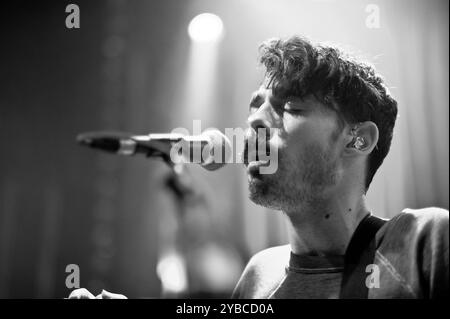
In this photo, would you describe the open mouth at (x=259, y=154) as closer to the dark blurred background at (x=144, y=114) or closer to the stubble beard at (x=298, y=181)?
the stubble beard at (x=298, y=181)

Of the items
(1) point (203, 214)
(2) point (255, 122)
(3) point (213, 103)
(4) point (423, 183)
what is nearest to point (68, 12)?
(3) point (213, 103)

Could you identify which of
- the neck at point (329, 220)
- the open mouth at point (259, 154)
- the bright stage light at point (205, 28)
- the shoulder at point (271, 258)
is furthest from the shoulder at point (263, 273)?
the bright stage light at point (205, 28)

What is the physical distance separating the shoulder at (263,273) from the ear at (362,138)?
16.7 inches

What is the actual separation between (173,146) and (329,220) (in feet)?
1.77

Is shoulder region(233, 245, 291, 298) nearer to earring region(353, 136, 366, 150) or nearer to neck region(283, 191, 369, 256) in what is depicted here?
neck region(283, 191, 369, 256)

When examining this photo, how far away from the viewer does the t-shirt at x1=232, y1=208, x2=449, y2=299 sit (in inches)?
44.3

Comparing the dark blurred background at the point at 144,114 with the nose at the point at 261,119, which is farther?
the dark blurred background at the point at 144,114

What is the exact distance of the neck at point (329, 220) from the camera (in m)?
1.37

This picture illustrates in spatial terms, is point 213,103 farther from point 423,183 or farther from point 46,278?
point 46,278

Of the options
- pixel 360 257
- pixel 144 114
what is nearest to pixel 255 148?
pixel 360 257

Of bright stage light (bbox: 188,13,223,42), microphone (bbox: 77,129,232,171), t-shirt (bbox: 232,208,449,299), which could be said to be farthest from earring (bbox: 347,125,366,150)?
bright stage light (bbox: 188,13,223,42)

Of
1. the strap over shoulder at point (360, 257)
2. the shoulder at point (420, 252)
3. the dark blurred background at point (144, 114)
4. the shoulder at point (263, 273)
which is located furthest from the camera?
the dark blurred background at point (144, 114)

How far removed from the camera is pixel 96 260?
2680 mm

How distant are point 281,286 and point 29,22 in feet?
6.95
